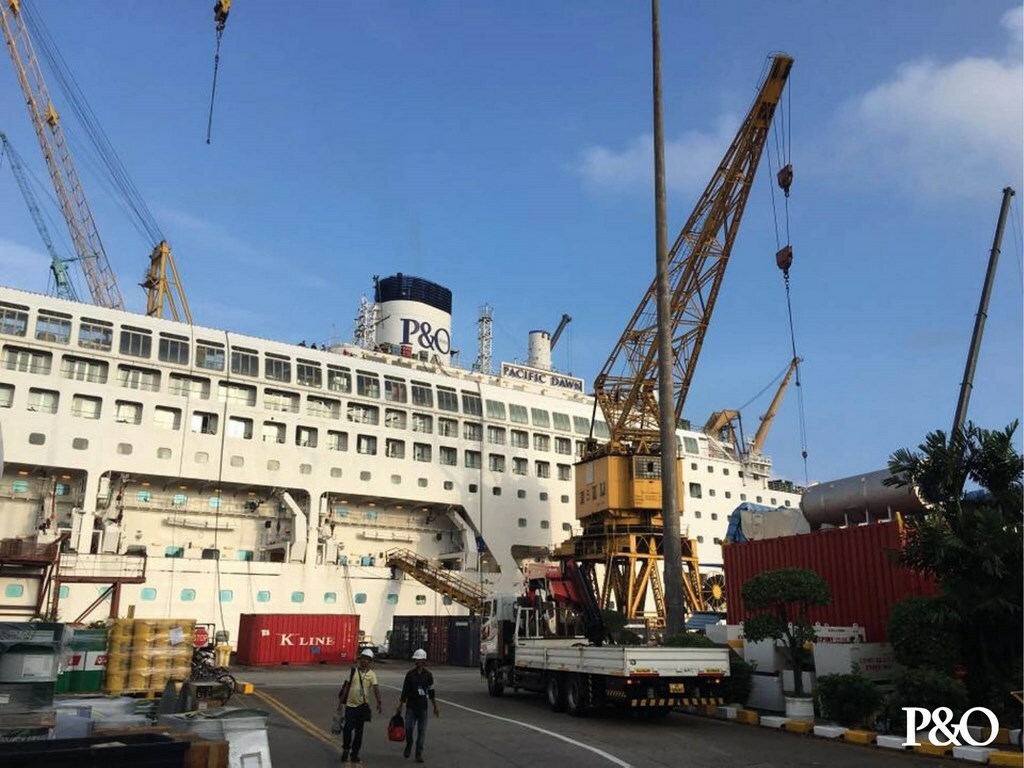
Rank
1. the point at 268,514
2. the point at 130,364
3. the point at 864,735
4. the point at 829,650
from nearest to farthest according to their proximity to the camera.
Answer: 1. the point at 864,735
2. the point at 829,650
3. the point at 130,364
4. the point at 268,514

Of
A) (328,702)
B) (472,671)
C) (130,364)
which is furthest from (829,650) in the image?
(130,364)

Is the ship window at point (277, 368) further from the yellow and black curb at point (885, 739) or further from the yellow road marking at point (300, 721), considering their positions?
the yellow and black curb at point (885, 739)

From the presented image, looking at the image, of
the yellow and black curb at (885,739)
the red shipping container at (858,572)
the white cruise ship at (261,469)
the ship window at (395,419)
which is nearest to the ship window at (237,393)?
the white cruise ship at (261,469)

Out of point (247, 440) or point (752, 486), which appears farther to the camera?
point (752, 486)

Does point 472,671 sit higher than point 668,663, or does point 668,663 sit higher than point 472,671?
point 668,663

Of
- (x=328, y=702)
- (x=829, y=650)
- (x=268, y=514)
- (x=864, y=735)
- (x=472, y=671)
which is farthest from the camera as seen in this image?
(x=268, y=514)

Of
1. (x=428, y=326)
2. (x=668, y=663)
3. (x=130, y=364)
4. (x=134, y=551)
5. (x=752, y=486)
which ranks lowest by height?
(x=668, y=663)

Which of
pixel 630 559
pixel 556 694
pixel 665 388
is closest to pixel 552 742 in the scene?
pixel 556 694

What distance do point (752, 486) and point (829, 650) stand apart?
140 feet

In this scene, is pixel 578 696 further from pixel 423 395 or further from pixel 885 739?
pixel 423 395

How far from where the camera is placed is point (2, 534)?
120ft

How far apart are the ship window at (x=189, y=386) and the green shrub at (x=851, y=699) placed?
34729 mm

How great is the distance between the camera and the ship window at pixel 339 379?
4534 centimetres

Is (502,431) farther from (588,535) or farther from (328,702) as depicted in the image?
(328,702)
